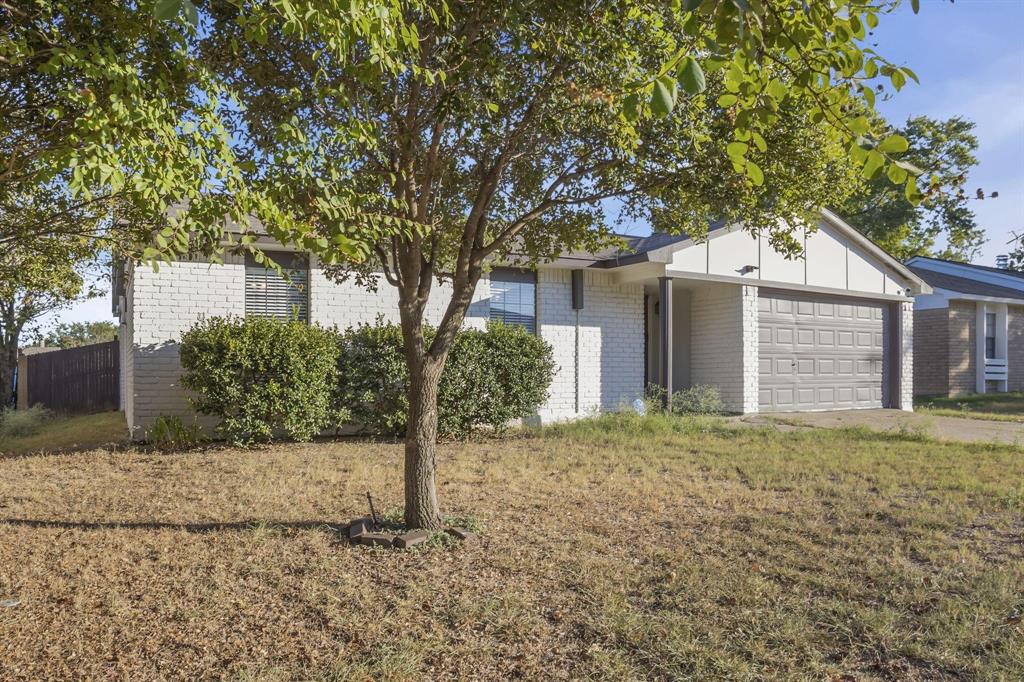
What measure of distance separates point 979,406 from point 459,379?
1242 centimetres

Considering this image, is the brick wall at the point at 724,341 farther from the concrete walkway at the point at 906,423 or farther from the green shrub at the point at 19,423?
the green shrub at the point at 19,423

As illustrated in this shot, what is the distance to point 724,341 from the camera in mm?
13922

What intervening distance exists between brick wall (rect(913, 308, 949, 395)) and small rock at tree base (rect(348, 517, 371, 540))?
18.0 meters

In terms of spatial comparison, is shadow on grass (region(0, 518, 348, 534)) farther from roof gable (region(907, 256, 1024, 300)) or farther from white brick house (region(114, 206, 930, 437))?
roof gable (region(907, 256, 1024, 300))

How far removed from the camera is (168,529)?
539 centimetres

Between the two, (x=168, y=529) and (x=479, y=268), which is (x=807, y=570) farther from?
(x=168, y=529)

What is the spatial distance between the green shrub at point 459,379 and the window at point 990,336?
1511cm

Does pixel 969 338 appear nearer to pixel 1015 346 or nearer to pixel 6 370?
pixel 1015 346

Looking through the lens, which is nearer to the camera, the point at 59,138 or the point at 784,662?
the point at 784,662

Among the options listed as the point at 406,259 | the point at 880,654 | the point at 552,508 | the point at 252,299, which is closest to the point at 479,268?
the point at 406,259

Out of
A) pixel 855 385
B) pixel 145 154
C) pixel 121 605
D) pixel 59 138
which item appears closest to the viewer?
pixel 145 154

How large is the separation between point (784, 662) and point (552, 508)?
3.02m

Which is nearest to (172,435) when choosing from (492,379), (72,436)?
(72,436)

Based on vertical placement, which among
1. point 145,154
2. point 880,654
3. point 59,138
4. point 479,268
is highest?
point 59,138
